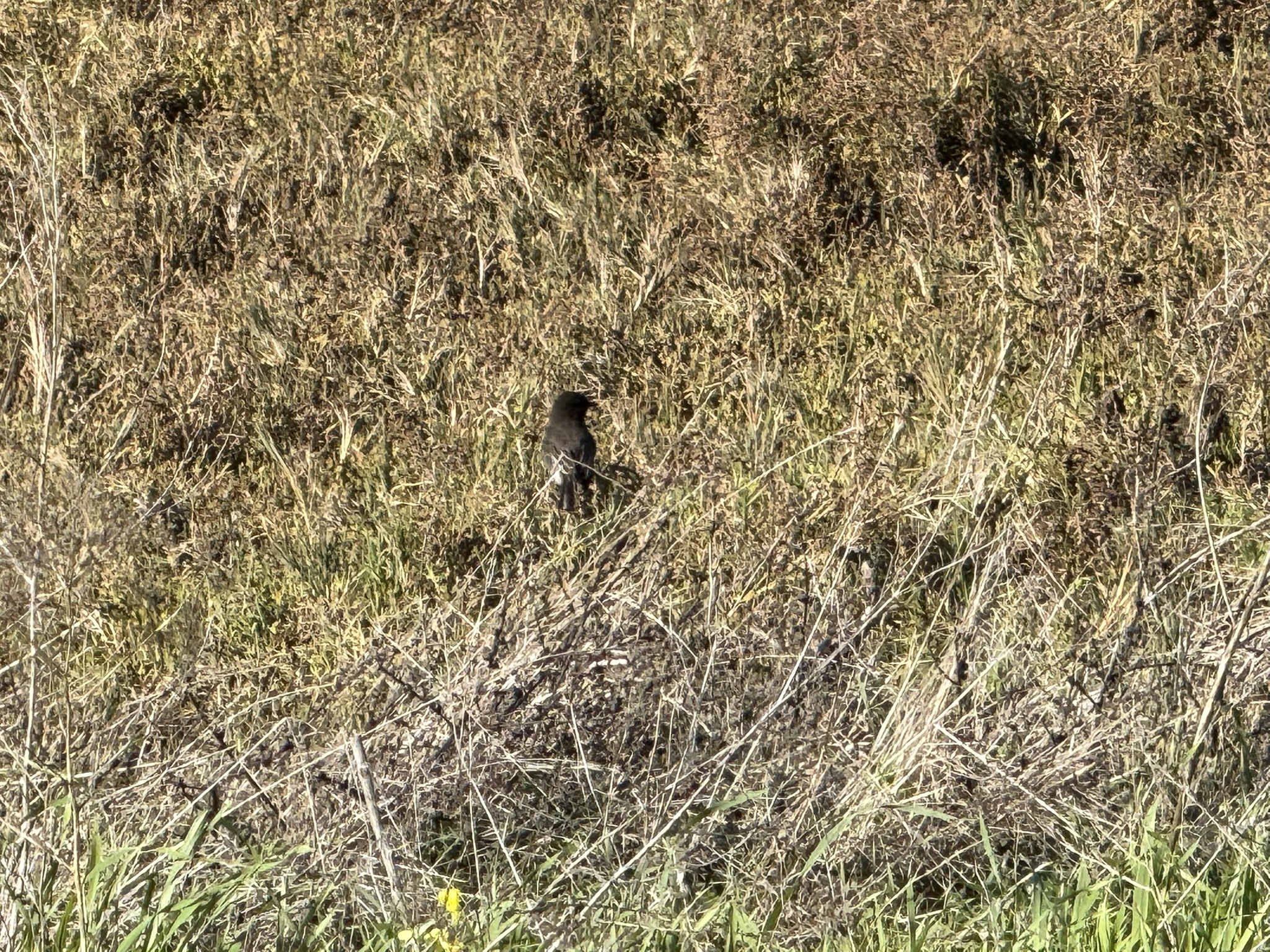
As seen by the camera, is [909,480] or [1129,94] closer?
[909,480]

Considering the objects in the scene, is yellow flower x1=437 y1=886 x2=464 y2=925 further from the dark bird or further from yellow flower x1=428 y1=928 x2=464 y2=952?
the dark bird

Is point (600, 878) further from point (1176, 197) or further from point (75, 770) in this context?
point (1176, 197)

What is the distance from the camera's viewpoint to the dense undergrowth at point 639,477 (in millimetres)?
3654

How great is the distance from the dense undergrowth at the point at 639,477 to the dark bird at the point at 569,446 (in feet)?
0.66

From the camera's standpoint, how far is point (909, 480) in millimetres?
6000

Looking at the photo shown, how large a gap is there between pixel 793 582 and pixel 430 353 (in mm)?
3408

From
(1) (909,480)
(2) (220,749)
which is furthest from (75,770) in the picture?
(1) (909,480)

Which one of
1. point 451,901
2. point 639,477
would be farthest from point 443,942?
point 639,477

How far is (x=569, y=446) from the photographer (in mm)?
6820

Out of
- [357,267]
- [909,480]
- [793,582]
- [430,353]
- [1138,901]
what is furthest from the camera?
[357,267]

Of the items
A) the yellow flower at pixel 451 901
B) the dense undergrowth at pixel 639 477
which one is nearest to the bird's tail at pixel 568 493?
the dense undergrowth at pixel 639 477

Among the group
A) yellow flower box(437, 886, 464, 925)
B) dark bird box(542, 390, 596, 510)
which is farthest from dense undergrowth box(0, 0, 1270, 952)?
dark bird box(542, 390, 596, 510)

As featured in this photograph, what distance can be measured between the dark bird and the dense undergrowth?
0.20m

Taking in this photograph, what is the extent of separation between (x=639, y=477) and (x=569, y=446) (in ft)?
1.03
